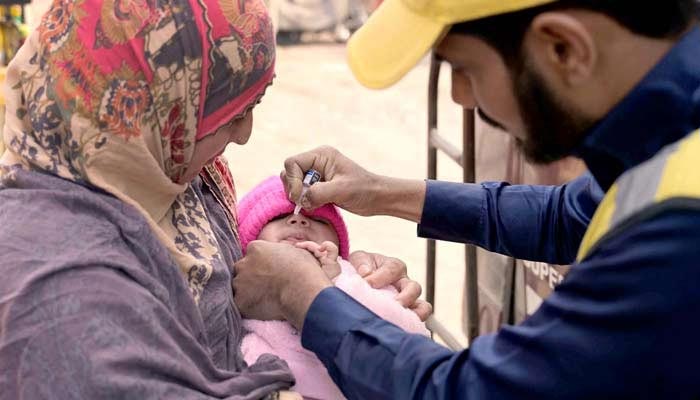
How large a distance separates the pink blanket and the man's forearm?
25 cm

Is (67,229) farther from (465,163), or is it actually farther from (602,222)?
(465,163)

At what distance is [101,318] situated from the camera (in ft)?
4.86

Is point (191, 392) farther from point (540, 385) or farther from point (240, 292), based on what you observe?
point (540, 385)

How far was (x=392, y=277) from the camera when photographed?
2.13 m

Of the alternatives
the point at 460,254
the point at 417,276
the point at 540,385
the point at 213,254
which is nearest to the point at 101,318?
the point at 213,254

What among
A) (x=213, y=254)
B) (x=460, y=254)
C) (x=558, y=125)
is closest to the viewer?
(x=558, y=125)

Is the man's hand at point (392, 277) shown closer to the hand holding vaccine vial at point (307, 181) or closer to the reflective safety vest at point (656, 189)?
the hand holding vaccine vial at point (307, 181)

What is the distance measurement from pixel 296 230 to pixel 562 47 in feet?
3.01

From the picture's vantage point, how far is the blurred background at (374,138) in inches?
118

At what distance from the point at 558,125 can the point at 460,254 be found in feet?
12.2

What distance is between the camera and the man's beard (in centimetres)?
140

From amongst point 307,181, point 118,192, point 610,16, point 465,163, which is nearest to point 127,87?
point 118,192

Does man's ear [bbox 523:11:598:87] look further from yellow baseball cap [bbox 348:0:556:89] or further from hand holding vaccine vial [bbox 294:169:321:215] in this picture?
hand holding vaccine vial [bbox 294:169:321:215]

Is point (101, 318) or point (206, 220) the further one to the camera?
point (206, 220)
